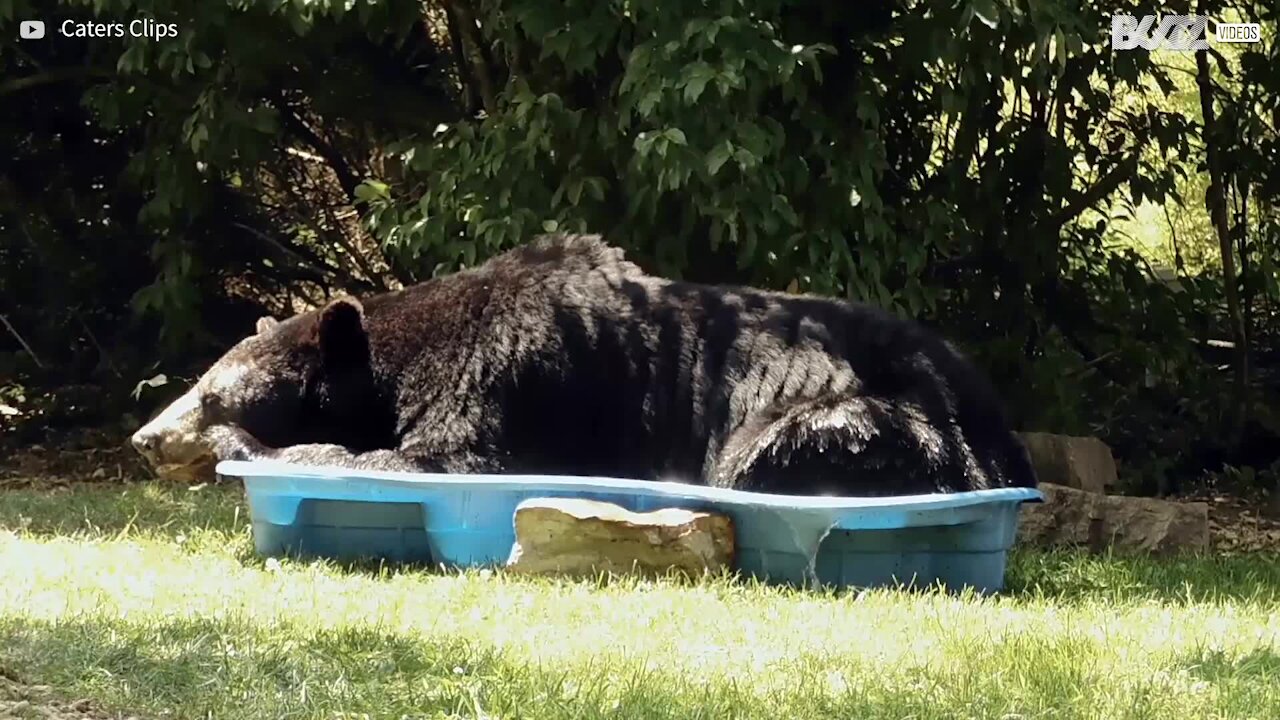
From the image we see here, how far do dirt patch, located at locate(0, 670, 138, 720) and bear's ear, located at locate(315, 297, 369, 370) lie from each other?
322 centimetres

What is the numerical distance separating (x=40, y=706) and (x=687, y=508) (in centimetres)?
254

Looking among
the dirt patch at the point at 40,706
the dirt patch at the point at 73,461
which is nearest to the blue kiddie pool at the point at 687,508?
the dirt patch at the point at 40,706

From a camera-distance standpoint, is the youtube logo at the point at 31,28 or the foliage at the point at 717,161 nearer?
the foliage at the point at 717,161

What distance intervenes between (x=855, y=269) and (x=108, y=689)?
4821 millimetres

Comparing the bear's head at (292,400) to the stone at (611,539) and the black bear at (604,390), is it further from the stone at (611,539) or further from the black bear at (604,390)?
the stone at (611,539)

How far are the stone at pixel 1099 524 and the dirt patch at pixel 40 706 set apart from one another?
4.42 meters

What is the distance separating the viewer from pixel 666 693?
3.70m

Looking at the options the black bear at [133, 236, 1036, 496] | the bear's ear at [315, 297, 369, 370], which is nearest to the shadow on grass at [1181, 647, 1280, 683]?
the black bear at [133, 236, 1036, 496]

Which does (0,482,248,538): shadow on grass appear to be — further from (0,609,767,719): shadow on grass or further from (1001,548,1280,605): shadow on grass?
(1001,548,1280,605): shadow on grass

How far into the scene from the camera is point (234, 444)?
645 cm

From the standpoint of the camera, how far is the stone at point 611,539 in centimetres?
533

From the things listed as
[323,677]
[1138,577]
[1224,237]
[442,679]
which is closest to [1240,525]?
[1224,237]

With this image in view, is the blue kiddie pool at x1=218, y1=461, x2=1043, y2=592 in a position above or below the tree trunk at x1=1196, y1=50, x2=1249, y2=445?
below

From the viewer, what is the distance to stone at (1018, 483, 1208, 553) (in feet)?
22.3
